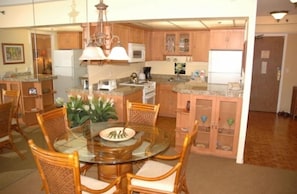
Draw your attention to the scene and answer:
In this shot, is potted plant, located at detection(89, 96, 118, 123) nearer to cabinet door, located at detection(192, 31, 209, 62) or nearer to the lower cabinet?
the lower cabinet

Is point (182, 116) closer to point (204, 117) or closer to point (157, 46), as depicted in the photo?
point (204, 117)

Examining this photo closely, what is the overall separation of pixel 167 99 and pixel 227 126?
2.25m

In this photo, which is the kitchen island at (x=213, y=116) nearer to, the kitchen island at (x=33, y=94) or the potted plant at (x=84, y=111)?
the potted plant at (x=84, y=111)

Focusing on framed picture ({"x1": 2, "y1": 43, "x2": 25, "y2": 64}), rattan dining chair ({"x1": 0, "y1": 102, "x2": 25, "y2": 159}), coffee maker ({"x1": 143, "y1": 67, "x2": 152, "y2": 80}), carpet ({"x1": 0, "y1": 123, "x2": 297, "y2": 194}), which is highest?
framed picture ({"x1": 2, "y1": 43, "x2": 25, "y2": 64})

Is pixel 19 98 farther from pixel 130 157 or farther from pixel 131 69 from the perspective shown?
pixel 131 69

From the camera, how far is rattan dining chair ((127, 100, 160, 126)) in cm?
307

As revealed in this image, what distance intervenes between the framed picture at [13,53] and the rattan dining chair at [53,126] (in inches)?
37.6

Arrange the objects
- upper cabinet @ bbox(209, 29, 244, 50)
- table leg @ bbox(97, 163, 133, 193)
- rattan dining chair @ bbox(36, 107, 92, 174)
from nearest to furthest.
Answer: rattan dining chair @ bbox(36, 107, 92, 174)
table leg @ bbox(97, 163, 133, 193)
upper cabinet @ bbox(209, 29, 244, 50)

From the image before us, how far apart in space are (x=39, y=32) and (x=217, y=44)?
3.62 meters

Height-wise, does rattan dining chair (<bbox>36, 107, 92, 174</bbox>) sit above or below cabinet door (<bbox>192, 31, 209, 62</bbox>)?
below

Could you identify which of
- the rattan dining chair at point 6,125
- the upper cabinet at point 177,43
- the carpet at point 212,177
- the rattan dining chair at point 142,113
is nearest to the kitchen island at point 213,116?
the carpet at point 212,177

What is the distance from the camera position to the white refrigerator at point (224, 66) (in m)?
5.05

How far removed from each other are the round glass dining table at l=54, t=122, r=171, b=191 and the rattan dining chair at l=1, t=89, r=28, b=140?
1102 millimetres

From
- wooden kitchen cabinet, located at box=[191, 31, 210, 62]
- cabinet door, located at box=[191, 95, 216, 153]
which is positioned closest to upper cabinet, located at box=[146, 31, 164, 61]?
wooden kitchen cabinet, located at box=[191, 31, 210, 62]
